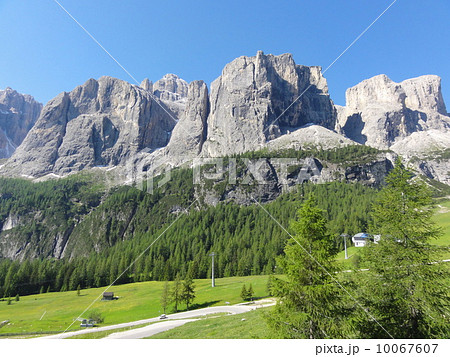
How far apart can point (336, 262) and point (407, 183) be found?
5130 mm

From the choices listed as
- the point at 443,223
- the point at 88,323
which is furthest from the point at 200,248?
the point at 443,223

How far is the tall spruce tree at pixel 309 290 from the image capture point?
916cm

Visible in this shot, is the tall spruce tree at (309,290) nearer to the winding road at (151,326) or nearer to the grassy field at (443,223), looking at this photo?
the grassy field at (443,223)

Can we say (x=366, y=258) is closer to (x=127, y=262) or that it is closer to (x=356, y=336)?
(x=356, y=336)

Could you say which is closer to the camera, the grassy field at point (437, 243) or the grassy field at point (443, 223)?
the grassy field at point (437, 243)

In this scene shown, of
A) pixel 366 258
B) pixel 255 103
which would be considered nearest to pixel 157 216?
pixel 255 103

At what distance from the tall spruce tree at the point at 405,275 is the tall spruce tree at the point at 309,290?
4.15 ft

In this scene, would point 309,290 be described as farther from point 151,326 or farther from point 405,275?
point 151,326

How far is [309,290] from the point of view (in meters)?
9.27

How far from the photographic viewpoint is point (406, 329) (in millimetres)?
9531

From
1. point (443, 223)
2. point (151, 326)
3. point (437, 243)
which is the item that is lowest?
point (151, 326)

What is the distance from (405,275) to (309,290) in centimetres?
394

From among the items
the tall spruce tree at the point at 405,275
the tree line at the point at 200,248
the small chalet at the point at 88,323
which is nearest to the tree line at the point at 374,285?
the tall spruce tree at the point at 405,275
